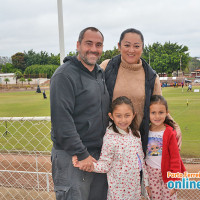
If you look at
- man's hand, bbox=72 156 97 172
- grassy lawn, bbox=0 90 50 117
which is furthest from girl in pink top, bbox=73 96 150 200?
grassy lawn, bbox=0 90 50 117

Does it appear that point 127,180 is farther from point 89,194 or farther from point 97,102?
point 97,102

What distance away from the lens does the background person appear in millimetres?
1699

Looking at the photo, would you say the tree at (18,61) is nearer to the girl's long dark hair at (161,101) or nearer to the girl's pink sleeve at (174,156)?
the girl's long dark hair at (161,101)

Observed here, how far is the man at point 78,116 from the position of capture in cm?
142

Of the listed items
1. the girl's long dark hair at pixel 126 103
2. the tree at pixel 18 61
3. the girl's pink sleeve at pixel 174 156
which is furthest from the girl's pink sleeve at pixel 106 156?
the tree at pixel 18 61

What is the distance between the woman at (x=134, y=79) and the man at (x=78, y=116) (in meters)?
0.22

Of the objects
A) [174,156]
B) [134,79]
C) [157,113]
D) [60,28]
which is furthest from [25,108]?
[174,156]

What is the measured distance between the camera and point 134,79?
1.84 m

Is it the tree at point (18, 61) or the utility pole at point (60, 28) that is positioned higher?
the tree at point (18, 61)

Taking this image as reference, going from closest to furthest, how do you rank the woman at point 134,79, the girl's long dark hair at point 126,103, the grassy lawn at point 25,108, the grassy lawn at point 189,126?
the girl's long dark hair at point 126,103 → the woman at point 134,79 → the grassy lawn at point 189,126 → the grassy lawn at point 25,108

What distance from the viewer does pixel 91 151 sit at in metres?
1.64

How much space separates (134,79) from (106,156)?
2.22 ft

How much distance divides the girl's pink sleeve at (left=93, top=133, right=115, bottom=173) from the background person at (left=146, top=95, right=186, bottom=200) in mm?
380

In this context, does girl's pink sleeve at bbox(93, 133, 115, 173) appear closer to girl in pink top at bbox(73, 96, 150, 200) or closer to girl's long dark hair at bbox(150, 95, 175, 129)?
girl in pink top at bbox(73, 96, 150, 200)
